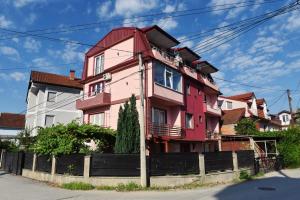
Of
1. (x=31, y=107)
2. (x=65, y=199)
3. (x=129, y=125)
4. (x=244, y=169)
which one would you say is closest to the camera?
(x=65, y=199)

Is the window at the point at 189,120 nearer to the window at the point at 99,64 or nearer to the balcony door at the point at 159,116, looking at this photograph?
the balcony door at the point at 159,116

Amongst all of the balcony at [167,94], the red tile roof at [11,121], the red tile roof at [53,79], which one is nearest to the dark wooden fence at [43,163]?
the balcony at [167,94]

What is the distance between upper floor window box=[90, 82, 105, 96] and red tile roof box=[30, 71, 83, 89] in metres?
6.62

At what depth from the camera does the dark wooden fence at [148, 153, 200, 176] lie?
14.0 m

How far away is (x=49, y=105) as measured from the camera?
104 feet

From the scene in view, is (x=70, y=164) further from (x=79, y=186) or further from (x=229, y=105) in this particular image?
(x=229, y=105)

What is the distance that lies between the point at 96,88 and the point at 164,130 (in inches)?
312

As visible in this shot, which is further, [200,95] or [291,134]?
[200,95]

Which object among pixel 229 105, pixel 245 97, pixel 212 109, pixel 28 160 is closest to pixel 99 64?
pixel 28 160

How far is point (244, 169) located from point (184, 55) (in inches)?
523

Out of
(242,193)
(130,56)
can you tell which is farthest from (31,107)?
(242,193)

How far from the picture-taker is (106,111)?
76.6 feet

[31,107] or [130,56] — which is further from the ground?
[130,56]

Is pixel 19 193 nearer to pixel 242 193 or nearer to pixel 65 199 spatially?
pixel 65 199
